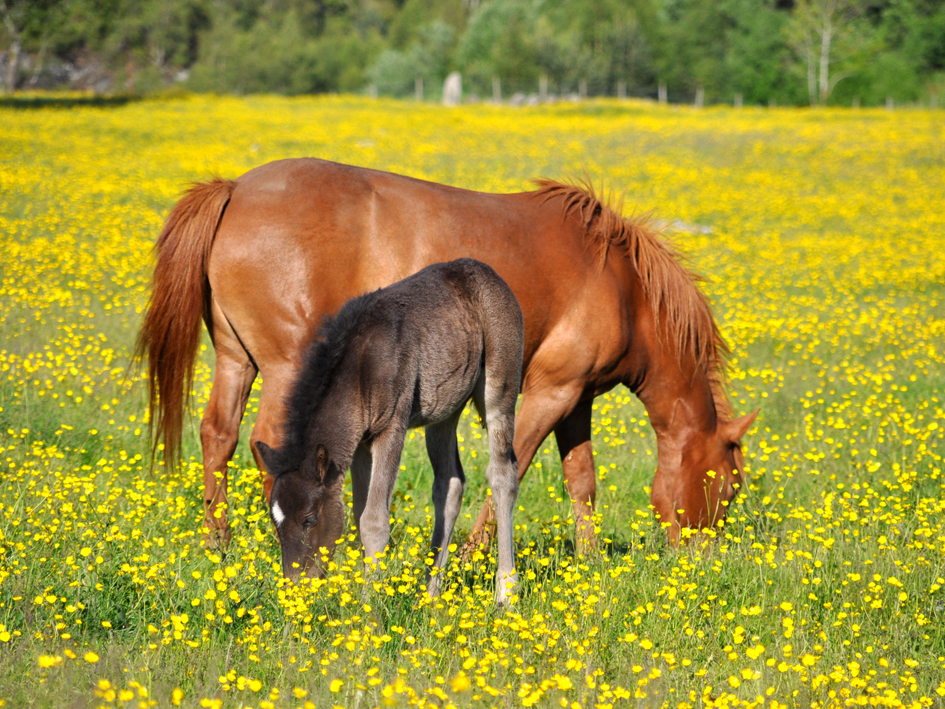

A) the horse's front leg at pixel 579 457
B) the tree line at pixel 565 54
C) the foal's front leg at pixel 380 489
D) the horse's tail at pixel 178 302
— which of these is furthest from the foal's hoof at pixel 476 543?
the tree line at pixel 565 54

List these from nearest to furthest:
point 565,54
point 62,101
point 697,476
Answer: point 697,476 < point 62,101 < point 565,54

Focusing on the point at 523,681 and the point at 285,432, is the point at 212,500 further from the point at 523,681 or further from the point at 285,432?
the point at 523,681

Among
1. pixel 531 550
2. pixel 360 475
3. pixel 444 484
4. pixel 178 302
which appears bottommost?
pixel 531 550

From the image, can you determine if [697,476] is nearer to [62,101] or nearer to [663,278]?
[663,278]

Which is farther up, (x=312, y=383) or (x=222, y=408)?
(x=312, y=383)

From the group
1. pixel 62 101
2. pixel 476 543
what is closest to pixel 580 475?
pixel 476 543

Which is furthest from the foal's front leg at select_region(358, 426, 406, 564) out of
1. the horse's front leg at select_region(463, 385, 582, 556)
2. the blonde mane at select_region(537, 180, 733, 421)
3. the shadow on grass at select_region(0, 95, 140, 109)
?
the shadow on grass at select_region(0, 95, 140, 109)

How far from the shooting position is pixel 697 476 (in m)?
5.27

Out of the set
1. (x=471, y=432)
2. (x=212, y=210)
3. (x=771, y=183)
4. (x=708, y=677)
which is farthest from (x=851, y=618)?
(x=771, y=183)

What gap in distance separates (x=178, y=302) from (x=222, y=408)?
0.69 meters

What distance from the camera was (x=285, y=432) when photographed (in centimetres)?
341

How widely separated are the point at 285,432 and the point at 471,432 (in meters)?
3.52

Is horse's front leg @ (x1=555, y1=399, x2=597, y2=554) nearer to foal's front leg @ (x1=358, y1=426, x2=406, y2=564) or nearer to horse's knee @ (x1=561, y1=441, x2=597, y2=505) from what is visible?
horse's knee @ (x1=561, y1=441, x2=597, y2=505)

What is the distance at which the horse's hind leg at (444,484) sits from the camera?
4.21m
